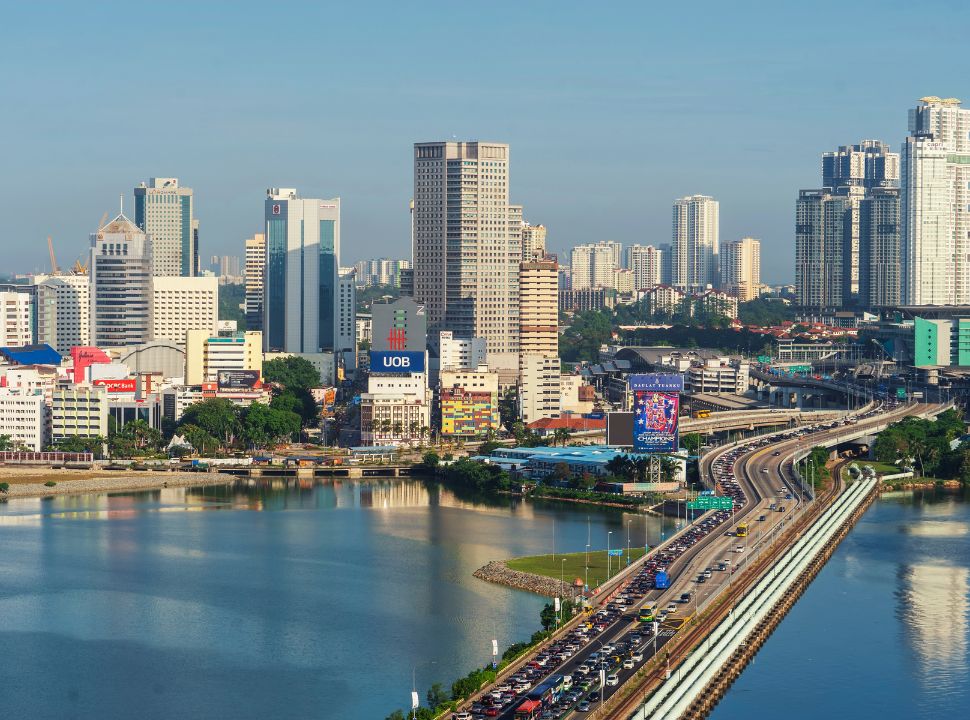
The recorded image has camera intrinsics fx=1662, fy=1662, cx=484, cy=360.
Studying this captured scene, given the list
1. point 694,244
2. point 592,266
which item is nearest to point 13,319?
point 592,266

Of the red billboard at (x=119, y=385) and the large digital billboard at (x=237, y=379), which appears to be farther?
the large digital billboard at (x=237, y=379)

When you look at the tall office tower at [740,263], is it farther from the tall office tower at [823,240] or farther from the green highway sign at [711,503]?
the green highway sign at [711,503]

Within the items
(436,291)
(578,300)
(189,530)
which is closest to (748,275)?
(578,300)

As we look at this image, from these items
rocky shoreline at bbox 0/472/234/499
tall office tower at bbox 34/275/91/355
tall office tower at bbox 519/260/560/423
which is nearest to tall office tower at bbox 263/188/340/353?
tall office tower at bbox 34/275/91/355

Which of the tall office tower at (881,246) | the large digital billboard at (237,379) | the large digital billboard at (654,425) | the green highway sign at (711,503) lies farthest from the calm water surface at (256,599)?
the tall office tower at (881,246)

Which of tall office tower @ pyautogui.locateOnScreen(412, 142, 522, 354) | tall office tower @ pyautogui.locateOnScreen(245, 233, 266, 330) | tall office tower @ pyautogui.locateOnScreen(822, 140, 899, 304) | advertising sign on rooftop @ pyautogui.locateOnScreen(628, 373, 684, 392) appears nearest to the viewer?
advertising sign on rooftop @ pyautogui.locateOnScreen(628, 373, 684, 392)

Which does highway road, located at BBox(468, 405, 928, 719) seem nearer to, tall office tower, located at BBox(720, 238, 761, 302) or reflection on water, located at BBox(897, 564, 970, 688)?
reflection on water, located at BBox(897, 564, 970, 688)
